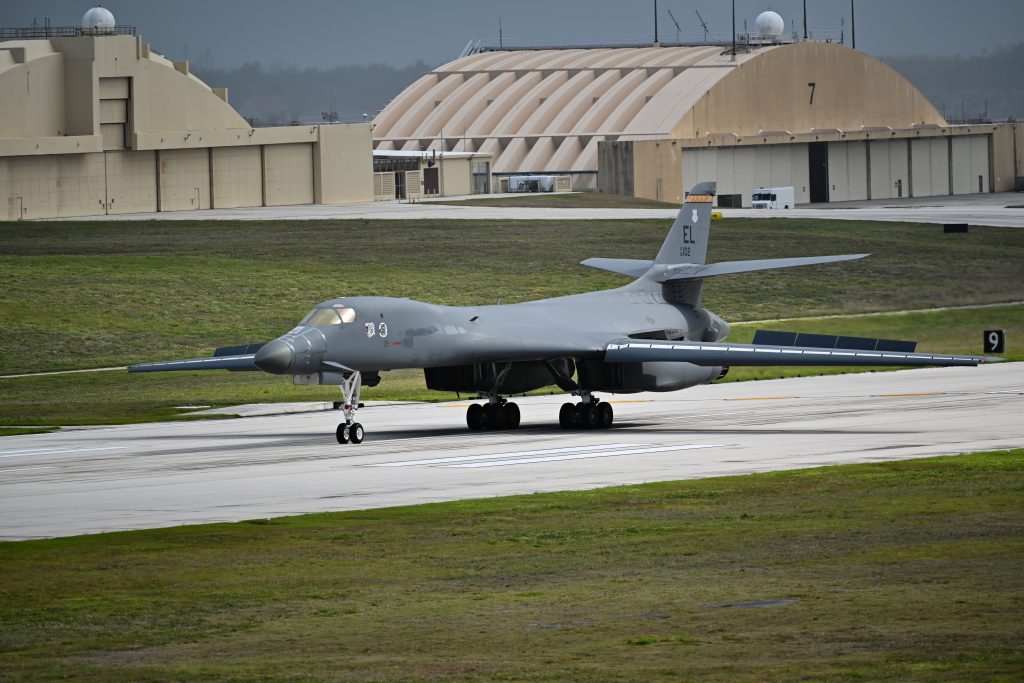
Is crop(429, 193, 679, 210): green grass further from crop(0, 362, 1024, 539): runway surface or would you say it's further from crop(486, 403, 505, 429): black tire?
crop(486, 403, 505, 429): black tire

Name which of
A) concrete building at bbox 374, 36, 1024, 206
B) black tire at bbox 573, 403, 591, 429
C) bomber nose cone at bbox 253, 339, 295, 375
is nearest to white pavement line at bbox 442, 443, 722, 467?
bomber nose cone at bbox 253, 339, 295, 375

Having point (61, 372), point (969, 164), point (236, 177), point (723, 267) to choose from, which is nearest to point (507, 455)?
point (723, 267)

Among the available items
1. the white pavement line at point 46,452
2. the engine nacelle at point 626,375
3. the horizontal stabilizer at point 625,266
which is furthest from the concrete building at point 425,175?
the white pavement line at point 46,452

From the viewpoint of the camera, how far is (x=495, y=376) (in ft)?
119

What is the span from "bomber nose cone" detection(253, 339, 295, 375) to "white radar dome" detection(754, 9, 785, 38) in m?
118

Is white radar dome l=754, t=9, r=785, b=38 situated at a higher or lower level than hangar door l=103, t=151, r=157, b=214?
higher

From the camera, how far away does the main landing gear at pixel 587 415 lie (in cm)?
3678

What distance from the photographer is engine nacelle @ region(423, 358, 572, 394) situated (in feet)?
119

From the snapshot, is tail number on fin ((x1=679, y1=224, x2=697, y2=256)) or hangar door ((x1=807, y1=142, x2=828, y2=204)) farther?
hangar door ((x1=807, y1=142, x2=828, y2=204))

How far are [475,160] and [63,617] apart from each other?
113 metres

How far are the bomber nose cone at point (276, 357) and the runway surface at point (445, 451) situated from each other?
5.52 feet

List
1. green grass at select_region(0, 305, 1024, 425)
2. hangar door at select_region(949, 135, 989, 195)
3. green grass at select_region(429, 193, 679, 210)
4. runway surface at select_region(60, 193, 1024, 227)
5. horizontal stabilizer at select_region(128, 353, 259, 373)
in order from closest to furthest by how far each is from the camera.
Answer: horizontal stabilizer at select_region(128, 353, 259, 373)
green grass at select_region(0, 305, 1024, 425)
runway surface at select_region(60, 193, 1024, 227)
green grass at select_region(429, 193, 679, 210)
hangar door at select_region(949, 135, 989, 195)

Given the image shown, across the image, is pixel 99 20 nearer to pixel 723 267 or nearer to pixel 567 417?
pixel 723 267

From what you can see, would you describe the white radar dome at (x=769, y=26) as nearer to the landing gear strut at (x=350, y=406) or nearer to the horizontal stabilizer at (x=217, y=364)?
the horizontal stabilizer at (x=217, y=364)
